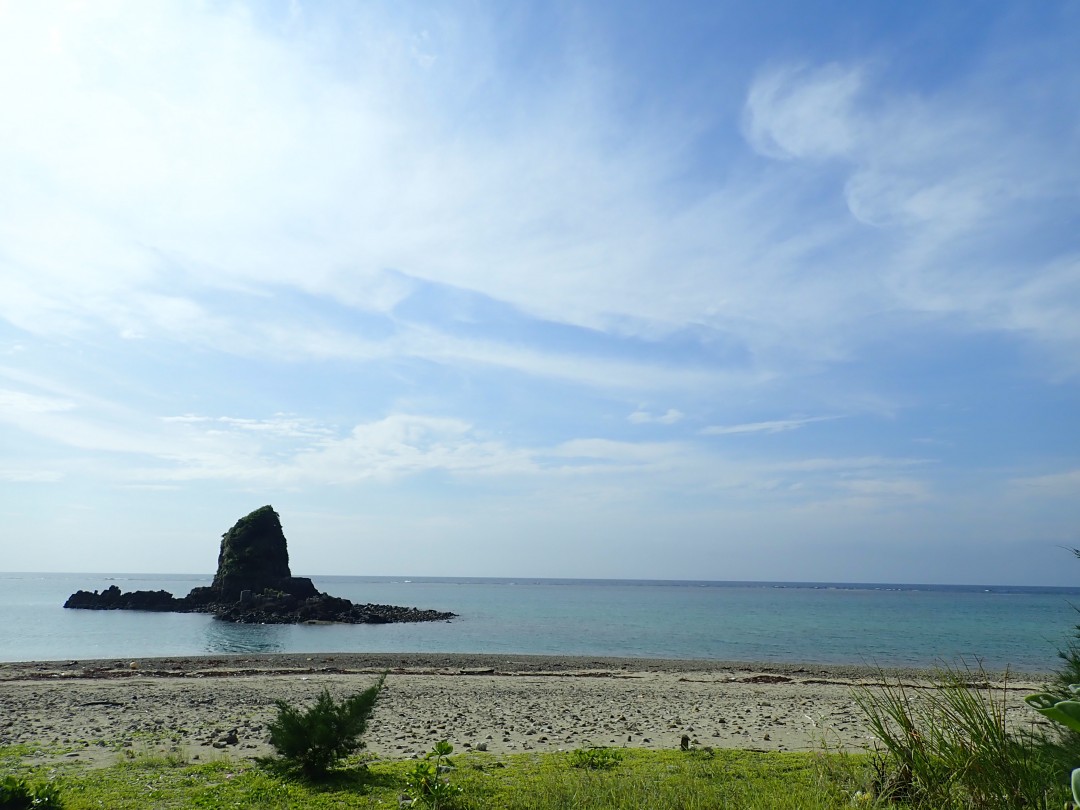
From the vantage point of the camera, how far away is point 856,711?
20.8m

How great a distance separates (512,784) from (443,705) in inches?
488

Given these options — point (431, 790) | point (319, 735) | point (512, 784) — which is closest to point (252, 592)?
point (319, 735)

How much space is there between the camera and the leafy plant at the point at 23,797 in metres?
7.48

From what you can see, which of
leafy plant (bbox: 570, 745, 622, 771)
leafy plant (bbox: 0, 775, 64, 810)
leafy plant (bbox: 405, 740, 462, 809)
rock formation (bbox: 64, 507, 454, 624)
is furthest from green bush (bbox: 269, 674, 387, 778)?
rock formation (bbox: 64, 507, 454, 624)

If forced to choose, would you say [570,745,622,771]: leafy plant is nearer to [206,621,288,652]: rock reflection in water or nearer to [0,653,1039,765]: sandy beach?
[0,653,1039,765]: sandy beach

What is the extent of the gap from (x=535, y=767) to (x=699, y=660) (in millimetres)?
34883

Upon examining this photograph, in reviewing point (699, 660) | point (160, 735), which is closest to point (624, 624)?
point (699, 660)

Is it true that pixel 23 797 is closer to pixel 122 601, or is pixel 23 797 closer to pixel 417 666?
pixel 417 666

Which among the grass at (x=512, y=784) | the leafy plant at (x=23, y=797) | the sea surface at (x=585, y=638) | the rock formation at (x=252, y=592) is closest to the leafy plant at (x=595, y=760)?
the grass at (x=512, y=784)

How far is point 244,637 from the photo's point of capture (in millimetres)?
60562

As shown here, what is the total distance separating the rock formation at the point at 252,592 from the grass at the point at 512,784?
258ft

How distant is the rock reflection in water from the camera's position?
167 feet

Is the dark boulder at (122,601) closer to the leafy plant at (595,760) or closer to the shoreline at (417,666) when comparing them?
the shoreline at (417,666)

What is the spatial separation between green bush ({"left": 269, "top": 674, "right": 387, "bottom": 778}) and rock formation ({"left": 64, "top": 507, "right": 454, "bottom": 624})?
7899 cm
